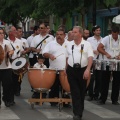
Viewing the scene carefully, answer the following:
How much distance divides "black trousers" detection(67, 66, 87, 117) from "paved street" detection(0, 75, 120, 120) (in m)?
0.39

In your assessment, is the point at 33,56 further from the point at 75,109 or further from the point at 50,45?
the point at 75,109

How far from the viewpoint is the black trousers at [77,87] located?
1051 centimetres

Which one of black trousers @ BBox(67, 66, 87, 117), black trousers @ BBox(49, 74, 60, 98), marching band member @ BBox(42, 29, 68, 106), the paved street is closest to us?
black trousers @ BBox(67, 66, 87, 117)

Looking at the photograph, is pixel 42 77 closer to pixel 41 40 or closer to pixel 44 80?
pixel 44 80

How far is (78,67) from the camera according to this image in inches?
413

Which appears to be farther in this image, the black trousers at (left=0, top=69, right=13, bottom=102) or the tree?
the tree

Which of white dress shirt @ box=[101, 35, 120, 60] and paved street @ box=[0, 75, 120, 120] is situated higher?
white dress shirt @ box=[101, 35, 120, 60]

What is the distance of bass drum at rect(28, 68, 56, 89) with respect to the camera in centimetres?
1178

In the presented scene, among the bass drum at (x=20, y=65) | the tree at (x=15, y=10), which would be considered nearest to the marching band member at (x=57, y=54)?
the bass drum at (x=20, y=65)

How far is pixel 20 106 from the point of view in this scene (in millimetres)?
12430

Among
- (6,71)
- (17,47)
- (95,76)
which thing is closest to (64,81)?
(6,71)

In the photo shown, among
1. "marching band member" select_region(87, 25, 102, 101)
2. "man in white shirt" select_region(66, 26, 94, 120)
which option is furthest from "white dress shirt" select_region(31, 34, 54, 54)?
"man in white shirt" select_region(66, 26, 94, 120)

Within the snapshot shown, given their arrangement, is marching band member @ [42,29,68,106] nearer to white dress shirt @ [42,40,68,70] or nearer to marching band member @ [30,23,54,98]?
white dress shirt @ [42,40,68,70]

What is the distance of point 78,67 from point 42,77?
1544 mm
